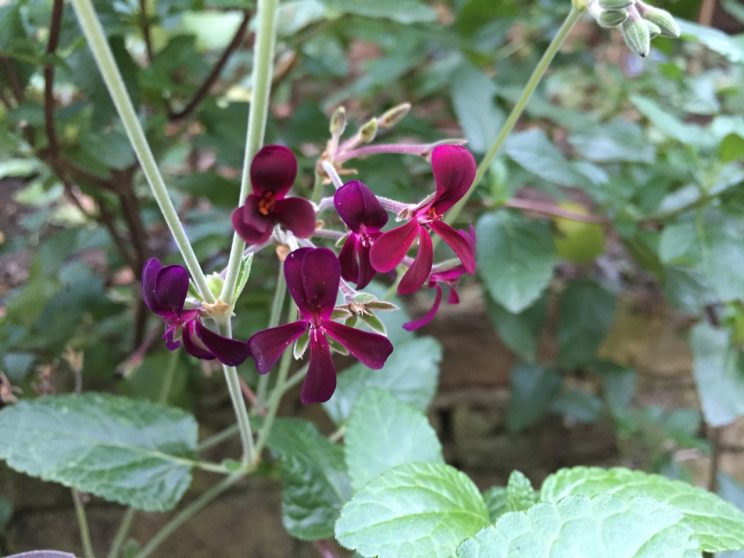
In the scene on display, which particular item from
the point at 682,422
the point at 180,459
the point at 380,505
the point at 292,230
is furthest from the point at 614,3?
the point at 682,422

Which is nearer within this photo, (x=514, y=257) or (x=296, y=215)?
(x=296, y=215)

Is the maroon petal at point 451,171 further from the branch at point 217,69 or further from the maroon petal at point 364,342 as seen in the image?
the branch at point 217,69

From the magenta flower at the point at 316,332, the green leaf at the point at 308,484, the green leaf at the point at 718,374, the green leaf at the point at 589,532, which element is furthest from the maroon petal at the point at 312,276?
the green leaf at the point at 718,374

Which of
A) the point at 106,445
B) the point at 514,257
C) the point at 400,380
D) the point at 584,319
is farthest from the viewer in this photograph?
the point at 584,319

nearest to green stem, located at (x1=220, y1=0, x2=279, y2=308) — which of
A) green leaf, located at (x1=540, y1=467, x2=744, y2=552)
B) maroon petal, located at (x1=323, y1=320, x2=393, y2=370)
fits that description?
maroon petal, located at (x1=323, y1=320, x2=393, y2=370)

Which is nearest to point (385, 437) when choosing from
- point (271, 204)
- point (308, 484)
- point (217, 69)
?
point (308, 484)

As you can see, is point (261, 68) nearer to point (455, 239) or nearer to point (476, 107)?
point (455, 239)
